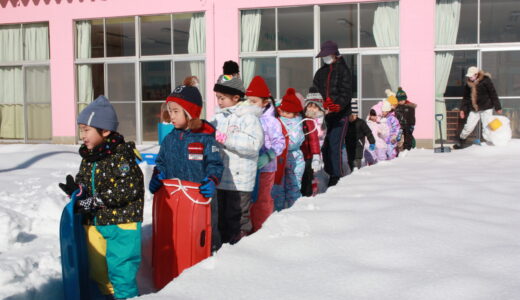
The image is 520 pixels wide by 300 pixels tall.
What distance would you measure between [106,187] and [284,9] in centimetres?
1193

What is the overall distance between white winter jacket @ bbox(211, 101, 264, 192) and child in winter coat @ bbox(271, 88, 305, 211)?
5.38 ft

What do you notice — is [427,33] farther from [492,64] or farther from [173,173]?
[173,173]

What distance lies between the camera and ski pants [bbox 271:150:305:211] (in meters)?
6.81

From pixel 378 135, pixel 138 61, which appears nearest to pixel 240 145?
pixel 378 135

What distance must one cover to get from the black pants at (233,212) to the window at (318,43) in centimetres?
987

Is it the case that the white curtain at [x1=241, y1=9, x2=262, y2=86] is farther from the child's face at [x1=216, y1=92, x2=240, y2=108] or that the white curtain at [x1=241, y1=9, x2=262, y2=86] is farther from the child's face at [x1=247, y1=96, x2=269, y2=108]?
the child's face at [x1=216, y1=92, x2=240, y2=108]

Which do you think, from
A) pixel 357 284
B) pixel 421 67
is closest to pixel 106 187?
pixel 357 284

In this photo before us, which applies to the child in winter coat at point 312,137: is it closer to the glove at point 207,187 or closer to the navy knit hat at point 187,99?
the navy knit hat at point 187,99

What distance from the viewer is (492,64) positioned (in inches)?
545

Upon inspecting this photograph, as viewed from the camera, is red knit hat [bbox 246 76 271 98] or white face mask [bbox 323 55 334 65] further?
white face mask [bbox 323 55 334 65]

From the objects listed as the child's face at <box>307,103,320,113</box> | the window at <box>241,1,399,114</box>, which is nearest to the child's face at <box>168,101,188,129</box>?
the child's face at <box>307,103,320,113</box>

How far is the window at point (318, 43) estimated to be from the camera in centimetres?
1441

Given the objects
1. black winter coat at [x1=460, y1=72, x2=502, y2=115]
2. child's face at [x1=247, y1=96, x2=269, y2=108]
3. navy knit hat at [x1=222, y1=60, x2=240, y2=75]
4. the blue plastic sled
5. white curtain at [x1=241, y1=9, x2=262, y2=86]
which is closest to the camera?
the blue plastic sled

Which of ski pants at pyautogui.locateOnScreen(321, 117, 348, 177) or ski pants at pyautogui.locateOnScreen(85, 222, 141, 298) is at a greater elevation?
ski pants at pyautogui.locateOnScreen(321, 117, 348, 177)
